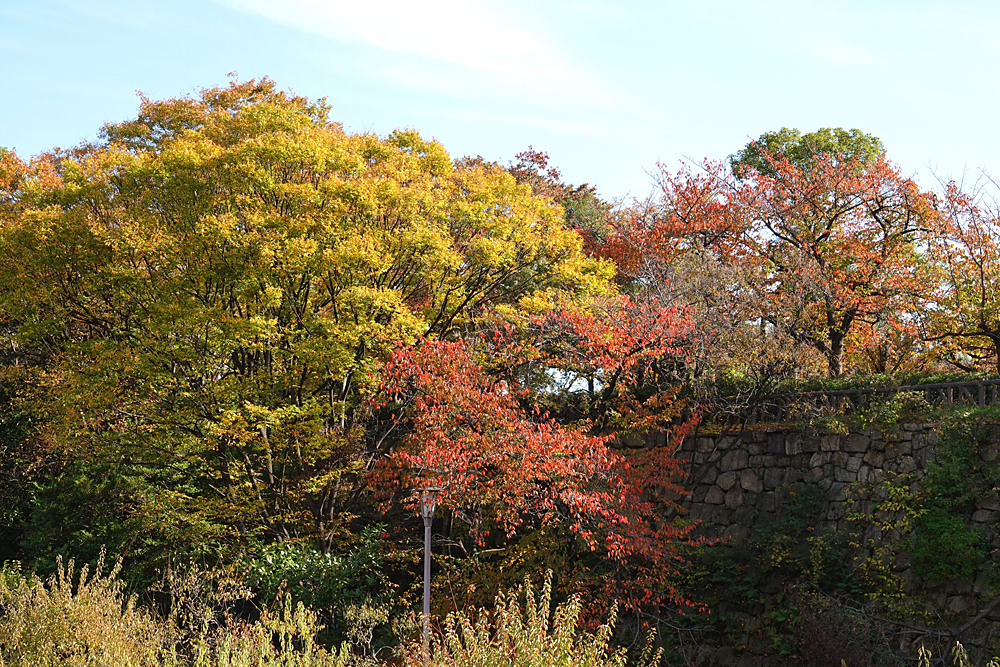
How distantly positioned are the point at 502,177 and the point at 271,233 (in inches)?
161

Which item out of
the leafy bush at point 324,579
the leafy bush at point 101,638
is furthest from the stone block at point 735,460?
the leafy bush at point 101,638

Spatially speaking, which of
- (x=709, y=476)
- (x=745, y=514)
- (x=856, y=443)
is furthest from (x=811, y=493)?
(x=709, y=476)

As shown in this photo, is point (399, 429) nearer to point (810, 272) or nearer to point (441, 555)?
point (441, 555)

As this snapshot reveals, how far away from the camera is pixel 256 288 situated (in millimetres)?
13516

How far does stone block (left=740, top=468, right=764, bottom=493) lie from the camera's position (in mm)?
13945

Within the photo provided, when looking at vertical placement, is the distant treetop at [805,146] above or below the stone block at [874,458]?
above

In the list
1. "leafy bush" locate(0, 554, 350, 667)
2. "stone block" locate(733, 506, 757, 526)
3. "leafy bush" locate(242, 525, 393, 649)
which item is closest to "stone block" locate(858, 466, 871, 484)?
"stone block" locate(733, 506, 757, 526)

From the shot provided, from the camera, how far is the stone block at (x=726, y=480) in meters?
14.2

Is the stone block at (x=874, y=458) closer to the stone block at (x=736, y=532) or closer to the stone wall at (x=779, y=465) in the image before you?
the stone wall at (x=779, y=465)

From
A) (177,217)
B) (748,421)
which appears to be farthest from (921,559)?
(177,217)

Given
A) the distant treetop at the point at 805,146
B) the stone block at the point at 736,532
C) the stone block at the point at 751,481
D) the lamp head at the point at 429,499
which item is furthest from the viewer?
the distant treetop at the point at 805,146

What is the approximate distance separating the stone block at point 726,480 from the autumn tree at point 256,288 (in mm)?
3700

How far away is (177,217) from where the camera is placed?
46.2 feet

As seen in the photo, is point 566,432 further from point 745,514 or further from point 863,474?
point 863,474
